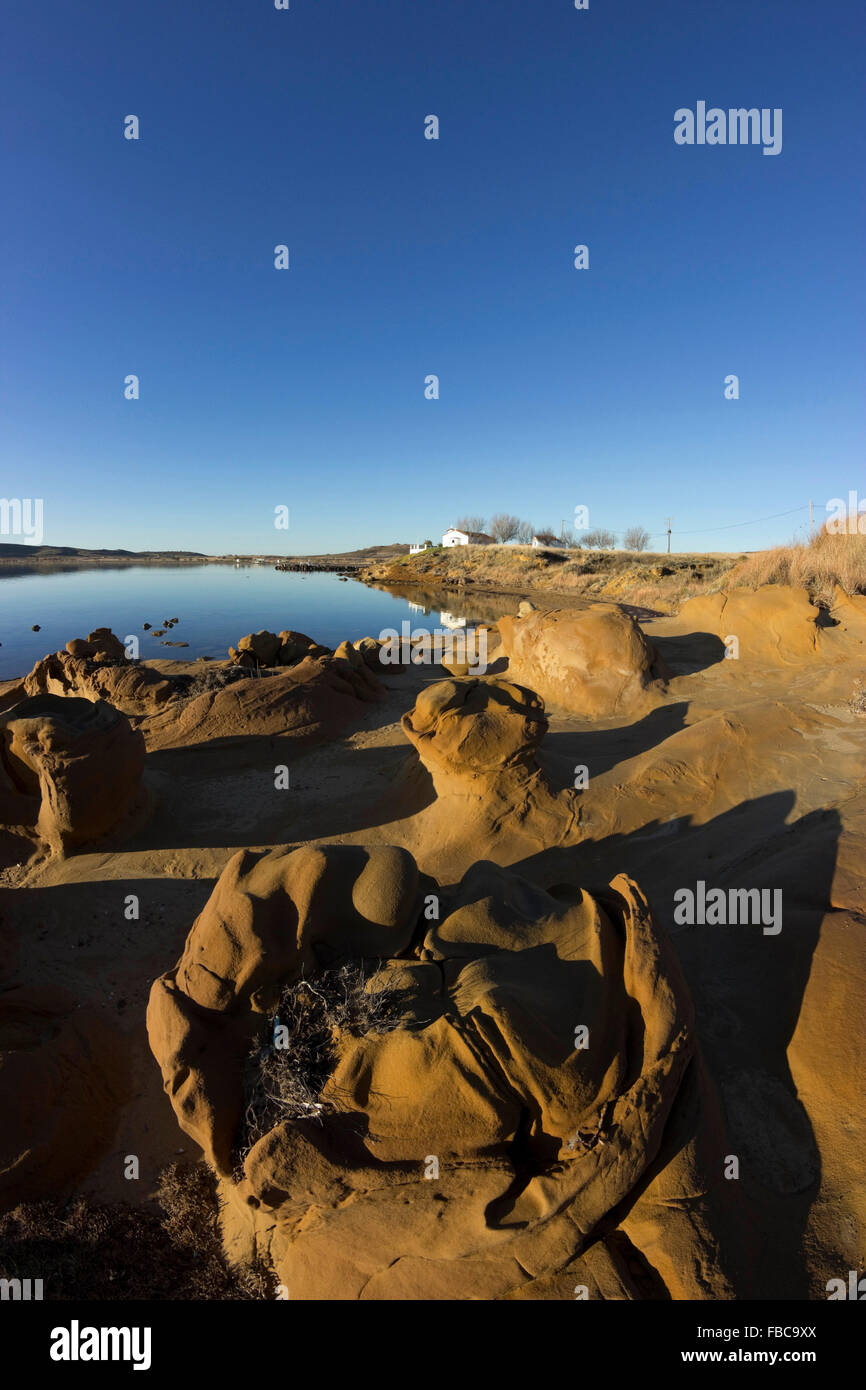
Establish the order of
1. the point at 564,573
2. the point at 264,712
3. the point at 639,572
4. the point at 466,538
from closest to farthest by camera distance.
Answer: the point at 264,712 < the point at 639,572 < the point at 564,573 < the point at 466,538

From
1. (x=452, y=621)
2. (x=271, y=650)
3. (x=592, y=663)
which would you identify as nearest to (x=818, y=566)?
(x=592, y=663)

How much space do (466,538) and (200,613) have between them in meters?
54.5

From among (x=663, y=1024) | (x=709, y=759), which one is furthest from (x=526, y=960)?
(x=709, y=759)

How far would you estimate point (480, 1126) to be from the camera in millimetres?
2629

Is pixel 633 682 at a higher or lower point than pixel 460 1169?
higher

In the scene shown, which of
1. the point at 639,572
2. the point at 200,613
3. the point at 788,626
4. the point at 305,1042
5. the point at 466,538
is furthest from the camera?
the point at 466,538

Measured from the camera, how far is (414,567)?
70.4 metres

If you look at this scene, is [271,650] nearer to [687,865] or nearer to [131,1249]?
[687,865]

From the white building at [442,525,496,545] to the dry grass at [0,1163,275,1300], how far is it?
8880 centimetres
